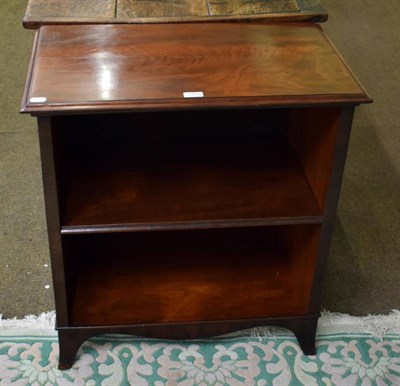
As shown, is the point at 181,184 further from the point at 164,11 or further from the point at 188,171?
the point at 164,11

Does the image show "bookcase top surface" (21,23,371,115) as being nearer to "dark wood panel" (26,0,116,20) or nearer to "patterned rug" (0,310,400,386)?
"dark wood panel" (26,0,116,20)

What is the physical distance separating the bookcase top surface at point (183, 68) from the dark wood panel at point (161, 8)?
54 millimetres

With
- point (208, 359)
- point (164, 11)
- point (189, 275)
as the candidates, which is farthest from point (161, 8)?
point (208, 359)

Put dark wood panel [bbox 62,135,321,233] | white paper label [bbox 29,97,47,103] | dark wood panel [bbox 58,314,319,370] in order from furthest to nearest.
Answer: dark wood panel [bbox 58,314,319,370], dark wood panel [bbox 62,135,321,233], white paper label [bbox 29,97,47,103]

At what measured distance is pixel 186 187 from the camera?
110 cm

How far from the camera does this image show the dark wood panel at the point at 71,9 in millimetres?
1119

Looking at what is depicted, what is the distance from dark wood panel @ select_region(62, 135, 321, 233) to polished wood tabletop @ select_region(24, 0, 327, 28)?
231mm

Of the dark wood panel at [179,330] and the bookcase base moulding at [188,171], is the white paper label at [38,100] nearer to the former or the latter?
the bookcase base moulding at [188,171]

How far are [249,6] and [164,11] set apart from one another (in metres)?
0.15

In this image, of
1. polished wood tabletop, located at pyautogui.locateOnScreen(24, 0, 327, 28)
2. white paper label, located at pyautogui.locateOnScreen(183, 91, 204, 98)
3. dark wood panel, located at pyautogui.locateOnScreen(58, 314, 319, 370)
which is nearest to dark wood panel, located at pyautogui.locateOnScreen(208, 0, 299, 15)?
polished wood tabletop, located at pyautogui.locateOnScreen(24, 0, 327, 28)

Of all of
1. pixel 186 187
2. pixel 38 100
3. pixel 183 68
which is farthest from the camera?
pixel 186 187

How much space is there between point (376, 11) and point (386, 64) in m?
0.49

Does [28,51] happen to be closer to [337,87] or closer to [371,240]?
[371,240]

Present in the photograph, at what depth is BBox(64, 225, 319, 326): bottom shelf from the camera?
3.80ft
